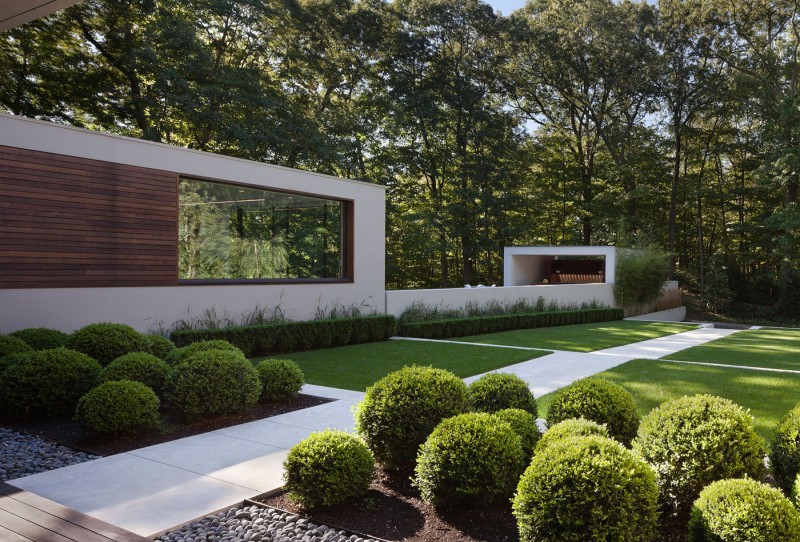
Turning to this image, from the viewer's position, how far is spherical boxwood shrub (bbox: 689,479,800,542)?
2293 mm

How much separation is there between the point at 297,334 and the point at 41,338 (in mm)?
4208

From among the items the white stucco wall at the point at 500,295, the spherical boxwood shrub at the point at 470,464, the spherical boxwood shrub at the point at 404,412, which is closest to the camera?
the spherical boxwood shrub at the point at 470,464

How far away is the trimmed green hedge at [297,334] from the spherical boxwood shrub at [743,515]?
7.41m

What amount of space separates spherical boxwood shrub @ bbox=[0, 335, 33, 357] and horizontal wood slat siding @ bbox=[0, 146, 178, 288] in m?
1.55

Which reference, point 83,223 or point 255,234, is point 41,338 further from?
point 255,234

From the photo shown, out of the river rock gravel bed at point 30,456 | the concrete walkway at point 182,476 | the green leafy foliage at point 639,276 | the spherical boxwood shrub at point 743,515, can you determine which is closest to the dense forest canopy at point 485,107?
the green leafy foliage at point 639,276

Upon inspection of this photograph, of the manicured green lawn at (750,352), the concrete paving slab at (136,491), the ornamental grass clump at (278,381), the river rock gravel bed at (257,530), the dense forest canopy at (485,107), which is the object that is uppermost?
the dense forest canopy at (485,107)

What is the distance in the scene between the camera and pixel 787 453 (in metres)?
2.93

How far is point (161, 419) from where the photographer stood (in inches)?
205

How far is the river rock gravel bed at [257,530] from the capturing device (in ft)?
9.48

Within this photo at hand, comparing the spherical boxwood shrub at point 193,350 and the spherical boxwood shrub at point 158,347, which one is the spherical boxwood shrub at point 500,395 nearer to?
the spherical boxwood shrub at point 193,350

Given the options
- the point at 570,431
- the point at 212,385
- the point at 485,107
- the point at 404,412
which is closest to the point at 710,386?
the point at 570,431

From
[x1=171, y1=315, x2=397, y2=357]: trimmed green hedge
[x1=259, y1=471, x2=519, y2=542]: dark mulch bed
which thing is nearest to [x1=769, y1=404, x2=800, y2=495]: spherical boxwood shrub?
[x1=259, y1=471, x2=519, y2=542]: dark mulch bed

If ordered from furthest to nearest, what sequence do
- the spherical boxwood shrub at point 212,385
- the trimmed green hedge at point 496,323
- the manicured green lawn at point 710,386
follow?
the trimmed green hedge at point 496,323 < the manicured green lawn at point 710,386 < the spherical boxwood shrub at point 212,385
